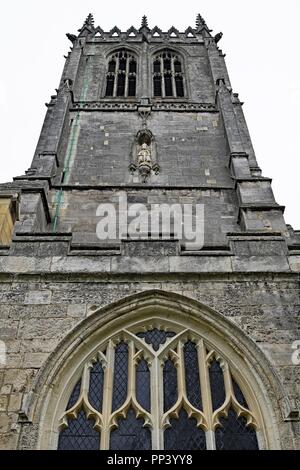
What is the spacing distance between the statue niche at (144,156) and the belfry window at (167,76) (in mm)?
Result: 3619

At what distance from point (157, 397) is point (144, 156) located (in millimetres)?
8584

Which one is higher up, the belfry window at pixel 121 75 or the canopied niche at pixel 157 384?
the belfry window at pixel 121 75

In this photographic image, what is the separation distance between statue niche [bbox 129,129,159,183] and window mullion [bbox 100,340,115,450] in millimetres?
6769

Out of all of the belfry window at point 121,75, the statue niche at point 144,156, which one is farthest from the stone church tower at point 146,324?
the belfry window at point 121,75

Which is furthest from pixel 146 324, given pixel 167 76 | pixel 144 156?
pixel 167 76

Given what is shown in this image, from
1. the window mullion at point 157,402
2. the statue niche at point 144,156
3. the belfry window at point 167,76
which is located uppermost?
the belfry window at point 167,76

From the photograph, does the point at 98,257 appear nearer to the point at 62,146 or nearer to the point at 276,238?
the point at 276,238

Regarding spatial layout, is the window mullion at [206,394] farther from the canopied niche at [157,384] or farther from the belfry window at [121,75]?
the belfry window at [121,75]

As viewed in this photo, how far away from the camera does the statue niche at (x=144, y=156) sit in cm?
1420

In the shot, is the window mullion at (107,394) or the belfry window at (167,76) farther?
the belfry window at (167,76)

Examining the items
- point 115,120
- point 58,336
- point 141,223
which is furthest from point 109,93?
point 58,336

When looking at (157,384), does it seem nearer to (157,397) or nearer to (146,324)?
(157,397)

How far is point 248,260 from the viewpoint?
898cm

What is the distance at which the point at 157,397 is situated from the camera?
7.46 metres
